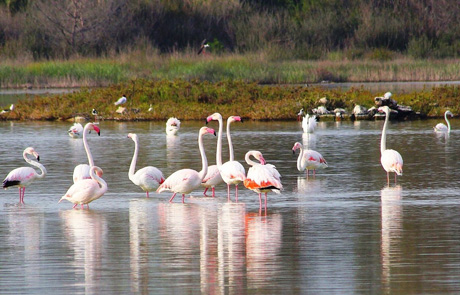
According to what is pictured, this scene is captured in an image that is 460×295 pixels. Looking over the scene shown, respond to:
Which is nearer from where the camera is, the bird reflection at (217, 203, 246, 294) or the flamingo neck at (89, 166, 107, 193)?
the bird reflection at (217, 203, 246, 294)

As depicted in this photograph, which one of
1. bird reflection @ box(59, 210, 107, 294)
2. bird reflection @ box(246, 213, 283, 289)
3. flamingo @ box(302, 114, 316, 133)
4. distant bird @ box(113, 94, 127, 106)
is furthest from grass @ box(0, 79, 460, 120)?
bird reflection @ box(246, 213, 283, 289)

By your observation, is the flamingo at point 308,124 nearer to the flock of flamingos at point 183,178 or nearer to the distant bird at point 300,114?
the distant bird at point 300,114

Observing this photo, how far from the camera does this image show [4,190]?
13.7m

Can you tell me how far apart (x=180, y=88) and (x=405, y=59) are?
1888 cm

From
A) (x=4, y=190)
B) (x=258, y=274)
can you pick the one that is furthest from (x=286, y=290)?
(x=4, y=190)

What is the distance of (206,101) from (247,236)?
1966 cm

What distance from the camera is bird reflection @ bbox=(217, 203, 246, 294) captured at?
7695 millimetres

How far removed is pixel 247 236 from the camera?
9.73m

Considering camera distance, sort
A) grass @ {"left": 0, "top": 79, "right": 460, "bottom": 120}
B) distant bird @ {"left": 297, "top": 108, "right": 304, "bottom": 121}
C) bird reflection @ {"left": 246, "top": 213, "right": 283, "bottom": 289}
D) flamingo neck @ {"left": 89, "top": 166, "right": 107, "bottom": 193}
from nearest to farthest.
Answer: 1. bird reflection @ {"left": 246, "top": 213, "right": 283, "bottom": 289}
2. flamingo neck @ {"left": 89, "top": 166, "right": 107, "bottom": 193}
3. distant bird @ {"left": 297, "top": 108, "right": 304, "bottom": 121}
4. grass @ {"left": 0, "top": 79, "right": 460, "bottom": 120}

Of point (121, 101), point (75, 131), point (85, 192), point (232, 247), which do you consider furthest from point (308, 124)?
point (232, 247)

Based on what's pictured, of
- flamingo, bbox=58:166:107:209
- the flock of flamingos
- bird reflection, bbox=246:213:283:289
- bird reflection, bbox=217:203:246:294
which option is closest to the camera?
bird reflection, bbox=217:203:246:294

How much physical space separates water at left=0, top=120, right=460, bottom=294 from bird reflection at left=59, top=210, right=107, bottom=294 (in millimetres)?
12

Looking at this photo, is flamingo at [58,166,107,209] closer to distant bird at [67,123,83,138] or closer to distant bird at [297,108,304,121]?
distant bird at [67,123,83,138]

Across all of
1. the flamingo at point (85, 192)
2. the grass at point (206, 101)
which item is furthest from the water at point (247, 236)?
the grass at point (206, 101)
